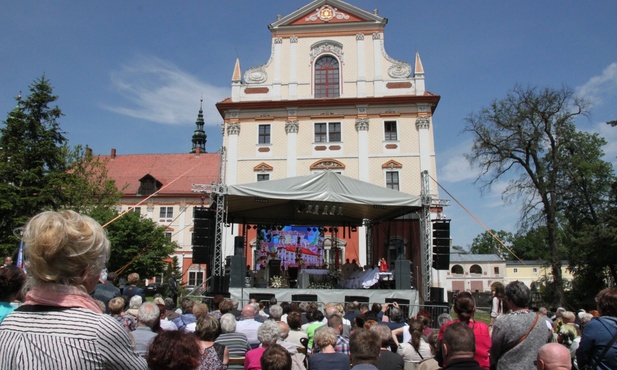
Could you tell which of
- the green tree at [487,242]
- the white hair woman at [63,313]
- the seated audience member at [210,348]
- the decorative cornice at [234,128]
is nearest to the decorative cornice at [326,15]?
the decorative cornice at [234,128]

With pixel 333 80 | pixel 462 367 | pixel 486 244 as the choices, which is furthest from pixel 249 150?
pixel 486 244

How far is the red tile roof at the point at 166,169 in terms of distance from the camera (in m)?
43.2

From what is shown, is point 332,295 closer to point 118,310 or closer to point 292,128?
point 118,310

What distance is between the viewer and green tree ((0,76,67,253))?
21.1m

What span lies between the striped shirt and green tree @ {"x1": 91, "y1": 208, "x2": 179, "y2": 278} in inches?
1197

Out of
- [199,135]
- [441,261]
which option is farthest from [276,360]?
[199,135]

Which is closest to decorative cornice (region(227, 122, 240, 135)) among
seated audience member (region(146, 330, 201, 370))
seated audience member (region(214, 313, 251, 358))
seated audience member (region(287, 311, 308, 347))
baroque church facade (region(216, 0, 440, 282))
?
baroque church facade (region(216, 0, 440, 282))

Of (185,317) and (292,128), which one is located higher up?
(292,128)

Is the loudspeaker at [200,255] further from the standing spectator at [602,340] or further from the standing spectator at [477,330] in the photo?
the standing spectator at [602,340]

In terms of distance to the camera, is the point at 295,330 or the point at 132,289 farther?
the point at 132,289

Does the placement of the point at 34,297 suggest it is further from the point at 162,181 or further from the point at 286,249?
the point at 162,181

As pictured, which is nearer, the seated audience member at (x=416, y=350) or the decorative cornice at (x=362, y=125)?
the seated audience member at (x=416, y=350)

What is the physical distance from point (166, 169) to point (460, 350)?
4577 centimetres

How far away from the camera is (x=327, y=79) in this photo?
93.4ft
